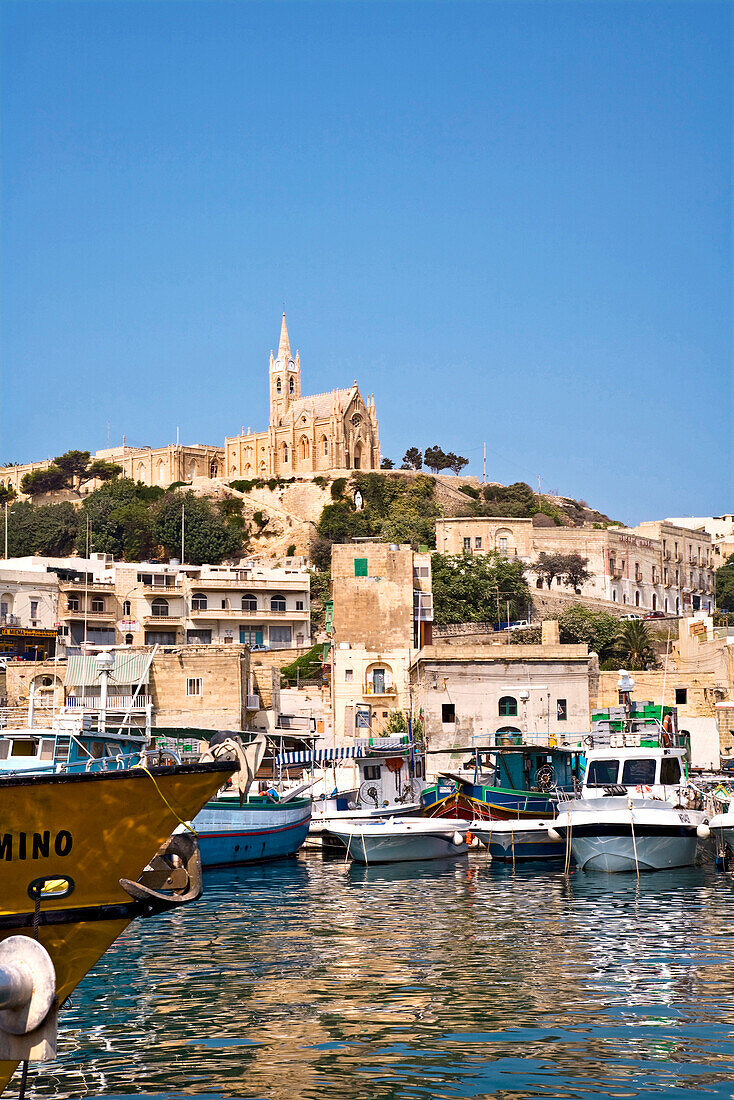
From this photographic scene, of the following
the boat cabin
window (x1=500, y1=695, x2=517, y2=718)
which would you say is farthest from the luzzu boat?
window (x1=500, y1=695, x2=517, y2=718)

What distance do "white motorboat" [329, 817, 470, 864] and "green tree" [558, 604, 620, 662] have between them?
131ft

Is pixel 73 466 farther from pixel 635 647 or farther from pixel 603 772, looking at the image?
pixel 603 772

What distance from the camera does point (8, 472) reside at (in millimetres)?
146625

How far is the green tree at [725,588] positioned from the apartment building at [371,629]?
6639cm

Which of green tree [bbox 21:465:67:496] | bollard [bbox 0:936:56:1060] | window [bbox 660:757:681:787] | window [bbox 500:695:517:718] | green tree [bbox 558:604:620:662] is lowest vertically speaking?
window [bbox 660:757:681:787]

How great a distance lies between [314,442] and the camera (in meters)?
137

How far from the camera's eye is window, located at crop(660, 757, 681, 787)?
2831 cm

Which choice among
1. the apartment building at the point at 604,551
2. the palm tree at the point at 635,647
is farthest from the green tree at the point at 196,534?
the palm tree at the point at 635,647

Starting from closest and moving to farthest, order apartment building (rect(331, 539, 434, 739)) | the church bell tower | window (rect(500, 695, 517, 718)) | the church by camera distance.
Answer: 1. window (rect(500, 695, 517, 718))
2. apartment building (rect(331, 539, 434, 739))
3. the church
4. the church bell tower

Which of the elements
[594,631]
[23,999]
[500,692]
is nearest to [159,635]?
[594,631]

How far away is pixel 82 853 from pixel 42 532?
98288mm

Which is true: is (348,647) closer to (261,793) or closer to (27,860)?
(261,793)

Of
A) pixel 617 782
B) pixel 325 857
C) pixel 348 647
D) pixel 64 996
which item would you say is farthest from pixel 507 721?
pixel 64 996

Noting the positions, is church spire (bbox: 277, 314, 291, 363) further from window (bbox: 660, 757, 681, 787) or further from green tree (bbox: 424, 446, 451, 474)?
window (bbox: 660, 757, 681, 787)
